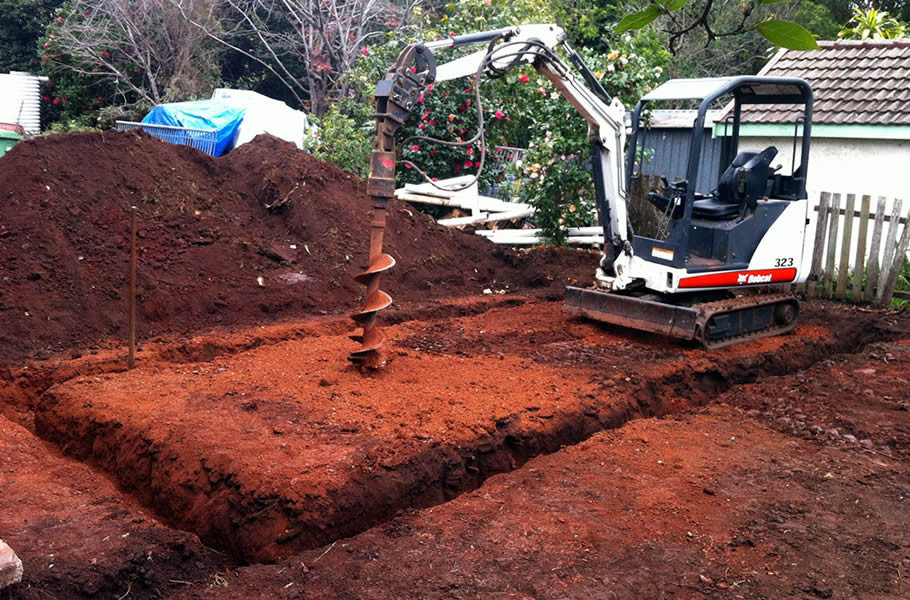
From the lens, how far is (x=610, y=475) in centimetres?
542

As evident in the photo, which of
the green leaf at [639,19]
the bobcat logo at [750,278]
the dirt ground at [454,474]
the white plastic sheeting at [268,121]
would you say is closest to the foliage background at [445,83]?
the white plastic sheeting at [268,121]

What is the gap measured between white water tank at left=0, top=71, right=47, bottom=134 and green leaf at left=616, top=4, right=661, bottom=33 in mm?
20589

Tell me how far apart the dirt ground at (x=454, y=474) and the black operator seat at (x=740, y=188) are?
1.65m

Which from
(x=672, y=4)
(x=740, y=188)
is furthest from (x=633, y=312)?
(x=672, y=4)

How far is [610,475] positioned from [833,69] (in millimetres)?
11107

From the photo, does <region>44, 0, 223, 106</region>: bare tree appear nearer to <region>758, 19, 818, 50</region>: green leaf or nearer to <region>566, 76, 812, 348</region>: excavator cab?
<region>566, 76, 812, 348</region>: excavator cab

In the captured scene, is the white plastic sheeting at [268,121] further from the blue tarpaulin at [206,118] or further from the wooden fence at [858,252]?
the wooden fence at [858,252]

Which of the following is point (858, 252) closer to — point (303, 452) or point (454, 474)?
point (454, 474)

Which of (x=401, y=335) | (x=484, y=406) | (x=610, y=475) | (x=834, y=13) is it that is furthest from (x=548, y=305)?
(x=834, y=13)

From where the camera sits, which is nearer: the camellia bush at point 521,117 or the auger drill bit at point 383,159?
the auger drill bit at point 383,159

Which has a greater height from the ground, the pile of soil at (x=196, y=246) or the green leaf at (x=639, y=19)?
the green leaf at (x=639, y=19)

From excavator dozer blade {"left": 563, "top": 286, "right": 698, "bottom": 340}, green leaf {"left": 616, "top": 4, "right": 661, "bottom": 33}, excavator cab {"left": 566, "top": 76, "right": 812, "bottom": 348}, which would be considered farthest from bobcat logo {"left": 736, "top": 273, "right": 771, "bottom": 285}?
green leaf {"left": 616, "top": 4, "right": 661, "bottom": 33}

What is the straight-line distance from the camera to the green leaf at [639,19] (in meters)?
2.12

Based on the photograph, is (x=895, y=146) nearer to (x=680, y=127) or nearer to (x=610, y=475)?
(x=680, y=127)
